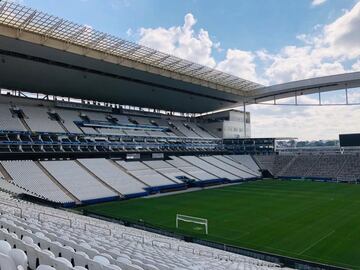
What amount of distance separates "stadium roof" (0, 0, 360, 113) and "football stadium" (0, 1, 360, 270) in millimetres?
202

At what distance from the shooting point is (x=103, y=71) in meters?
48.4

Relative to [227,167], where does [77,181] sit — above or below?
below

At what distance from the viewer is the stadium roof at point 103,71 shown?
36781 mm

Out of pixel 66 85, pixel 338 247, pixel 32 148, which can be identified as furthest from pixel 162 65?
pixel 338 247

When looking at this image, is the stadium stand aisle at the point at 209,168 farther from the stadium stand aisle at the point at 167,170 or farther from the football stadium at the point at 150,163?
the stadium stand aisle at the point at 167,170

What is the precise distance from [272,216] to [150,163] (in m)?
27.4

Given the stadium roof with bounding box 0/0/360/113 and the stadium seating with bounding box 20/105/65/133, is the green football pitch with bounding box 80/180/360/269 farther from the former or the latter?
the stadium roof with bounding box 0/0/360/113

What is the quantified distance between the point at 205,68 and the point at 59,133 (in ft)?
80.3

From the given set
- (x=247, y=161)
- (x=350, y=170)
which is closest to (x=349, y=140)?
(x=350, y=170)

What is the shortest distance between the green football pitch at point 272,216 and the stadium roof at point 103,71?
1931 cm

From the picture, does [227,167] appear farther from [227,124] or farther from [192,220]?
[192,220]

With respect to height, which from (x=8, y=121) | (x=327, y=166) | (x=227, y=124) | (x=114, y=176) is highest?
(x=227, y=124)

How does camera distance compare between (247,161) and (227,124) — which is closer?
(247,161)

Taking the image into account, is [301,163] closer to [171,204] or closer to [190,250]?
[171,204]
